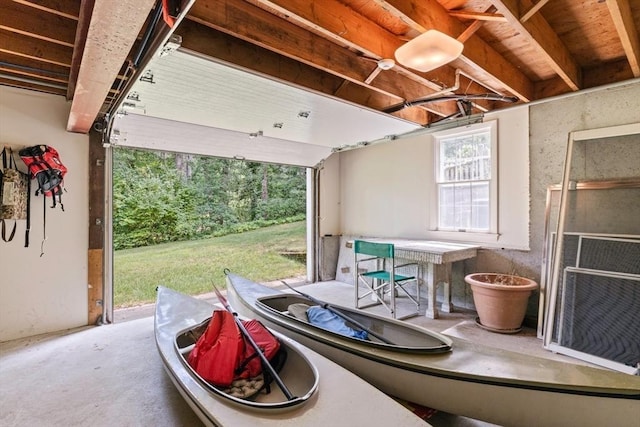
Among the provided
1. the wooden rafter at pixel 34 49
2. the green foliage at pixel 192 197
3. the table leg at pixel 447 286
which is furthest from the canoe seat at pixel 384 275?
the green foliage at pixel 192 197

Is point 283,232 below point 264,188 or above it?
below

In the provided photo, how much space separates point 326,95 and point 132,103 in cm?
193

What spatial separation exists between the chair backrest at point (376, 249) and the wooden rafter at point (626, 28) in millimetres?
2470

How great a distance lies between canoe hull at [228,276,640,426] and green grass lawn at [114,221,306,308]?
14.8 ft

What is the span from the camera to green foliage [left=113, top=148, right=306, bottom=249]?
8258mm

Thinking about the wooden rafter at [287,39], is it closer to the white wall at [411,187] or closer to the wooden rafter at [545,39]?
the wooden rafter at [545,39]

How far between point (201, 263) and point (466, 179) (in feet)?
19.3

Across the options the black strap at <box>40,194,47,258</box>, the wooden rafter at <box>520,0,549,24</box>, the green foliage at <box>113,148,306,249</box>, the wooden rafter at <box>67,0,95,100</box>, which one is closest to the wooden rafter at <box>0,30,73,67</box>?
the wooden rafter at <box>67,0,95,100</box>

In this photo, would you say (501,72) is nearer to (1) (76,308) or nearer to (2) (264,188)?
(1) (76,308)

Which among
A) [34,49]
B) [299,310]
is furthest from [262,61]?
[299,310]

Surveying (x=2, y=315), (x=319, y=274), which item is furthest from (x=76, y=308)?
(x=319, y=274)

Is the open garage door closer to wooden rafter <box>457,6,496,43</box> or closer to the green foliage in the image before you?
wooden rafter <box>457,6,496,43</box>

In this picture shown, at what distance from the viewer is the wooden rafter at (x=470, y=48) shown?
1873 mm

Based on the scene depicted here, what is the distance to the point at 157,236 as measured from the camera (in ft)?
27.7
